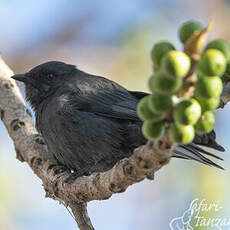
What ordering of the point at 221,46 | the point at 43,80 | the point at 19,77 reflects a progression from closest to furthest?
1. the point at 221,46
2. the point at 19,77
3. the point at 43,80

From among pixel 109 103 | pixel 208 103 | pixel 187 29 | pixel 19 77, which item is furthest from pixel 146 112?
pixel 19 77

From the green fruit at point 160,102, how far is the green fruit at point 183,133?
0.28 ft

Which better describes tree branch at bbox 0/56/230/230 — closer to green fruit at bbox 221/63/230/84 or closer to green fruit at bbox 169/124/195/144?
green fruit at bbox 169/124/195/144

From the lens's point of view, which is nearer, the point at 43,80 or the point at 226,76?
the point at 226,76

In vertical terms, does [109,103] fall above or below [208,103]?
above

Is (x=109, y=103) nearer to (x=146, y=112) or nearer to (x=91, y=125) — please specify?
(x=91, y=125)

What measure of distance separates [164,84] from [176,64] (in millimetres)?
78

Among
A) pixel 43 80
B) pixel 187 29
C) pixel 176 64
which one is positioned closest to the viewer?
pixel 176 64

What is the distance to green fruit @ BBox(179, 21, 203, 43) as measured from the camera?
1.72 meters

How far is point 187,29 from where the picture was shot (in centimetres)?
173

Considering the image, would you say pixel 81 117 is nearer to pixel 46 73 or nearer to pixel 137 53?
pixel 46 73

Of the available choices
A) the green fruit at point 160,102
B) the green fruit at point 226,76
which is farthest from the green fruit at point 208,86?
the green fruit at point 226,76

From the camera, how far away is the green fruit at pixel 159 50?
1641 millimetres

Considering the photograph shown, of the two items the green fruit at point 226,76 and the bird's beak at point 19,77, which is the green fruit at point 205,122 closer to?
the green fruit at point 226,76
